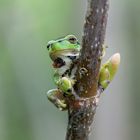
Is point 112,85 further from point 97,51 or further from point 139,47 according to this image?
point 97,51

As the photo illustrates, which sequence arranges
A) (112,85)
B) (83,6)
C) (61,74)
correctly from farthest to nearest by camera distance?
1. (83,6)
2. (112,85)
3. (61,74)

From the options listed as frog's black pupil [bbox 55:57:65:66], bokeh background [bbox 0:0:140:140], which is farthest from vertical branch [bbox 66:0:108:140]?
bokeh background [bbox 0:0:140:140]

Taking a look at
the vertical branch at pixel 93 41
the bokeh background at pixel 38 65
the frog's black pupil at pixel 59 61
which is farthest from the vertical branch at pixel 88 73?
the bokeh background at pixel 38 65

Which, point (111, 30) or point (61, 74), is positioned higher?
point (61, 74)

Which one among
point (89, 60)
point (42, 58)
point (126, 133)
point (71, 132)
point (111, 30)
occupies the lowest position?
point (126, 133)

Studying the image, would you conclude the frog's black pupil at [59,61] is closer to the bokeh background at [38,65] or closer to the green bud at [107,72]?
the green bud at [107,72]

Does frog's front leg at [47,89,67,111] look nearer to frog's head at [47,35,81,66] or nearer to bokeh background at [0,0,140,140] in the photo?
frog's head at [47,35,81,66]

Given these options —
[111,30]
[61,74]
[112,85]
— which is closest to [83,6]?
[111,30]
